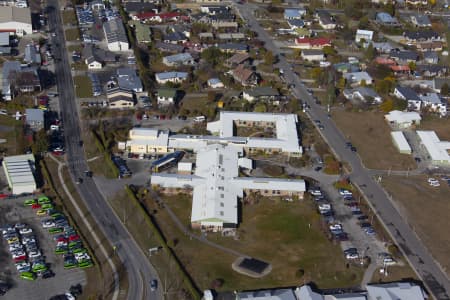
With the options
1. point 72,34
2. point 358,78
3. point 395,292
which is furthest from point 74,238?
point 72,34

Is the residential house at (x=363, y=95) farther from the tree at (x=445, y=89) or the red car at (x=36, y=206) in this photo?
the red car at (x=36, y=206)

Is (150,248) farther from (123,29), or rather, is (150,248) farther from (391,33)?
(391,33)

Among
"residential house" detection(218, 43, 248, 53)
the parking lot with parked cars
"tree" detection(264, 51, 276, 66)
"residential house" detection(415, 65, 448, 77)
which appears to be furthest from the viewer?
"residential house" detection(218, 43, 248, 53)

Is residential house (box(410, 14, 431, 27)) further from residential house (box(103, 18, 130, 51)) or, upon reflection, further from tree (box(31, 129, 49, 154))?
tree (box(31, 129, 49, 154))

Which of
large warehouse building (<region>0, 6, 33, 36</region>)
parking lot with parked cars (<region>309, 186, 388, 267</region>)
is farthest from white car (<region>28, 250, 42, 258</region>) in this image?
large warehouse building (<region>0, 6, 33, 36</region>)

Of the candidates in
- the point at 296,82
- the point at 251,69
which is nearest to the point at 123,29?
the point at 251,69

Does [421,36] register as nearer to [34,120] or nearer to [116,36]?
[116,36]

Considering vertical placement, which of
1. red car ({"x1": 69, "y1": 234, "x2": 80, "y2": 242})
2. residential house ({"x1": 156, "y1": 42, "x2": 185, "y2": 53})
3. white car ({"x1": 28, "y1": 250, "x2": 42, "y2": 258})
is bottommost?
white car ({"x1": 28, "y1": 250, "x2": 42, "y2": 258})
